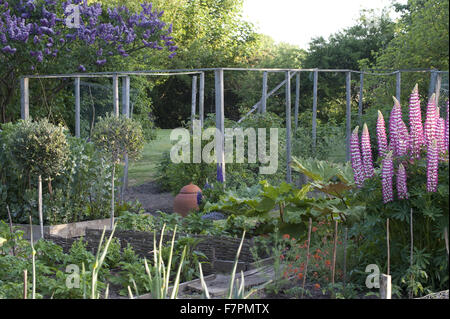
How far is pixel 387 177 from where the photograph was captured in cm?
337

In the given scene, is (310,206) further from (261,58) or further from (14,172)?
(261,58)

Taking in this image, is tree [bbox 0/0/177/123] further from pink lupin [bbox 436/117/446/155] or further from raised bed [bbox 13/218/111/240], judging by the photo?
pink lupin [bbox 436/117/446/155]

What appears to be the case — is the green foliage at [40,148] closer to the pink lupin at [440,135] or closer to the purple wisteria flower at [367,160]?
the purple wisteria flower at [367,160]

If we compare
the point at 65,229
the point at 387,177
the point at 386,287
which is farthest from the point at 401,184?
the point at 65,229

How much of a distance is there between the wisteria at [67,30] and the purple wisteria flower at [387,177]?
789cm

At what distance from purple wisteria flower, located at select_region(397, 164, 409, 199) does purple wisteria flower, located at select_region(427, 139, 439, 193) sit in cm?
13

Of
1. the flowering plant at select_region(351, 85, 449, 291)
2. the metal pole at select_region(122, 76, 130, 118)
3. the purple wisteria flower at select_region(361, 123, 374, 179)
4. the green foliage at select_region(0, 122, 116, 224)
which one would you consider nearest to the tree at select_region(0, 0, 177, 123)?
the metal pole at select_region(122, 76, 130, 118)

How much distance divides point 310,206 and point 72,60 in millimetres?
7303

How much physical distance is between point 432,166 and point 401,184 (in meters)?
0.20

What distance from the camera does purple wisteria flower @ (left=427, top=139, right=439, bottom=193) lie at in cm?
324

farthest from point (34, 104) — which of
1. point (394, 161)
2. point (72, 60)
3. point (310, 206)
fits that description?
point (394, 161)

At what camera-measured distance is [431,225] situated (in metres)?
3.44

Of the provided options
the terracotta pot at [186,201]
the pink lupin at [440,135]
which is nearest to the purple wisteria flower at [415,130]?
the pink lupin at [440,135]

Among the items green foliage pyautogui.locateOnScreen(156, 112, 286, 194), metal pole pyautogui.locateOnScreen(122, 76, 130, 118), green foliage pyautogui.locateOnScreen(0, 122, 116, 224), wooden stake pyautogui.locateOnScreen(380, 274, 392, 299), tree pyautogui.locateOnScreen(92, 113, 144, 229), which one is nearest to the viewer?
wooden stake pyautogui.locateOnScreen(380, 274, 392, 299)
